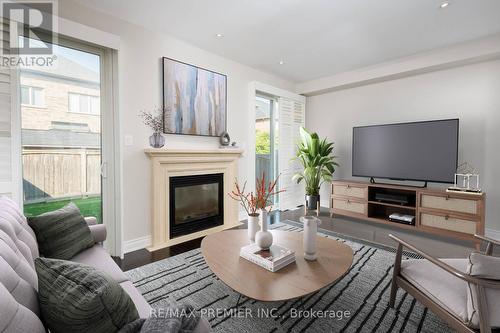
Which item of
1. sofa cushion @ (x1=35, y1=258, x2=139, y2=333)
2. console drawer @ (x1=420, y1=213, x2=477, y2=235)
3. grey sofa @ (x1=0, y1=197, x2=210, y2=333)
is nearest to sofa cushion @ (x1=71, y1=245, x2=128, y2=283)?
grey sofa @ (x1=0, y1=197, x2=210, y2=333)

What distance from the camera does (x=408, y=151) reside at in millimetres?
3588

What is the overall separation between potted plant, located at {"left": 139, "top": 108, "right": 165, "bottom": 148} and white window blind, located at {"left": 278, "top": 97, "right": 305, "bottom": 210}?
7.76 ft

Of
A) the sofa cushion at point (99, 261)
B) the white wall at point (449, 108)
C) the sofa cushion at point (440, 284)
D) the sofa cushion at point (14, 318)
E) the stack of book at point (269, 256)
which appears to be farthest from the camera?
the white wall at point (449, 108)

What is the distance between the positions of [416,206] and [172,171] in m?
3.38

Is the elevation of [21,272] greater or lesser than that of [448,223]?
greater

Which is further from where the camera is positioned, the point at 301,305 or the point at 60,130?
the point at 60,130

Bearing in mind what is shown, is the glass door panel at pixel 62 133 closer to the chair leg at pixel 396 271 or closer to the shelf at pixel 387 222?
the chair leg at pixel 396 271

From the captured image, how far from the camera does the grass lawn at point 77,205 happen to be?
229cm

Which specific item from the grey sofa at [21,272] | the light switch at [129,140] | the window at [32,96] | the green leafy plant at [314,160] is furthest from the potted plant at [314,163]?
the window at [32,96]

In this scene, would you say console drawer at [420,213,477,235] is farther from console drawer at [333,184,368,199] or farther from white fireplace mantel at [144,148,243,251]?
white fireplace mantel at [144,148,243,251]

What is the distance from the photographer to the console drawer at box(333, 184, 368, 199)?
3849 mm

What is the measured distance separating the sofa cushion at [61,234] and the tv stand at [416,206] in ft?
11.9

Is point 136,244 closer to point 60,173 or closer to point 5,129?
point 60,173

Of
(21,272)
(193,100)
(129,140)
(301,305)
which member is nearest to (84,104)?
(129,140)
